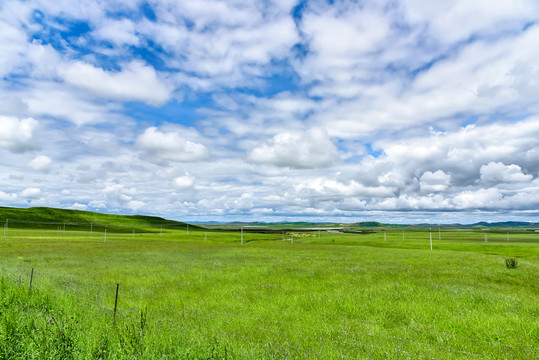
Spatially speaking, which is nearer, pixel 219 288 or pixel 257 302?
pixel 257 302

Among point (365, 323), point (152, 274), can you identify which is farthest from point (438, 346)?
point (152, 274)

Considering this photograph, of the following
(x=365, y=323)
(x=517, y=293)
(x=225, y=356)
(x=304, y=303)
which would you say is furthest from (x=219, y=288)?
(x=517, y=293)

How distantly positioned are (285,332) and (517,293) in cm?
1700

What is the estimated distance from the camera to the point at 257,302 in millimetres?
17656

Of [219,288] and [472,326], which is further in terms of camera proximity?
[219,288]

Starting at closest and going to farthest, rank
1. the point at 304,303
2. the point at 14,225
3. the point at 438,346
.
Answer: the point at 438,346 → the point at 304,303 → the point at 14,225

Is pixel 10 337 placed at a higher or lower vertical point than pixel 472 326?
higher

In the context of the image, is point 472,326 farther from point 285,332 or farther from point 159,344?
point 159,344

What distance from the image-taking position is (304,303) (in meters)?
17.5

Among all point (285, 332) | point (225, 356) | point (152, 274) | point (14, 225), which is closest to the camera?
point (225, 356)

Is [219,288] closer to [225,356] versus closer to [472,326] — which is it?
[225,356]

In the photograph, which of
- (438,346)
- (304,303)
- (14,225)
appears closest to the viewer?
(438,346)

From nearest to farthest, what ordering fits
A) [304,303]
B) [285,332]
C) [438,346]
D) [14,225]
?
[438,346]
[285,332]
[304,303]
[14,225]

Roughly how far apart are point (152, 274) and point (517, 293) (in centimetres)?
2631
